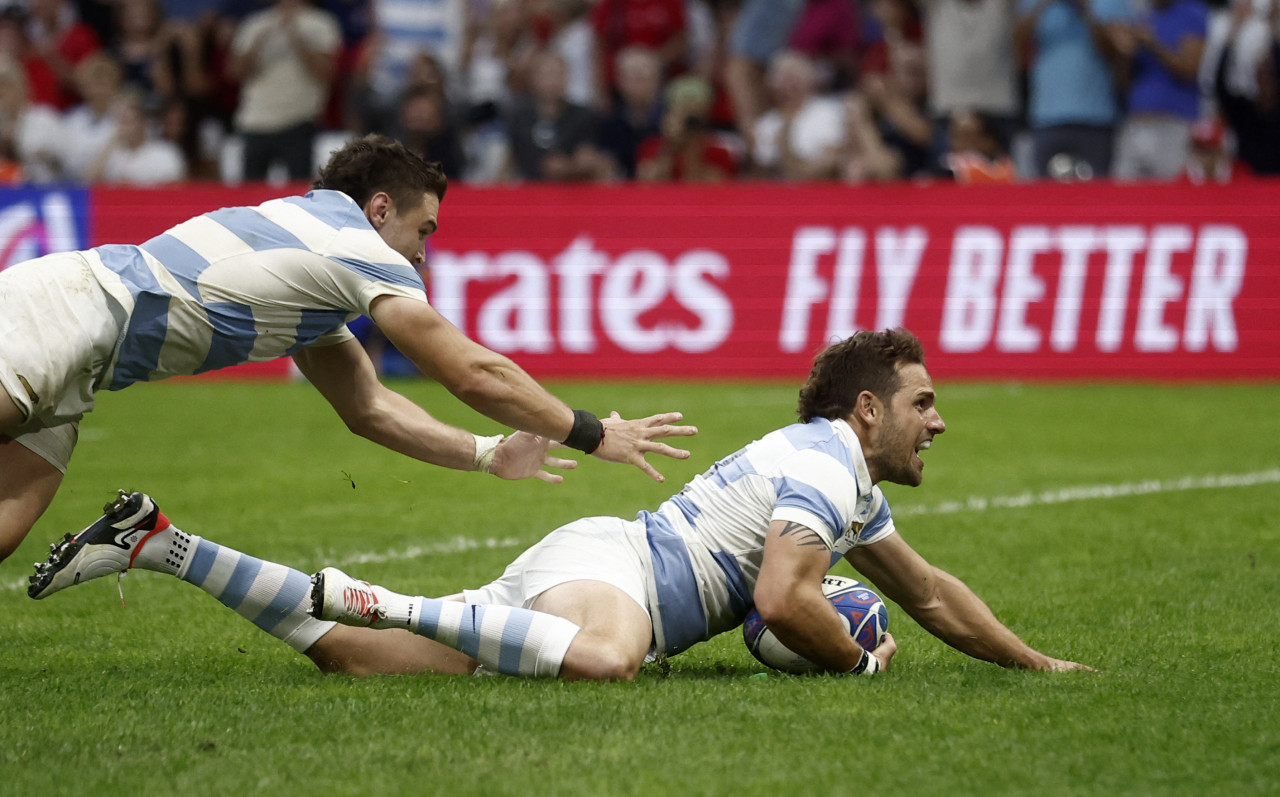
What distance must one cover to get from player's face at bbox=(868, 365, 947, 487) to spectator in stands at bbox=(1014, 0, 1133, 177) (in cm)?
1084

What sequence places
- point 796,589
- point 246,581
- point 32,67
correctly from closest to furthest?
1. point 796,589
2. point 246,581
3. point 32,67

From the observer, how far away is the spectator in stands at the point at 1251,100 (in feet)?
50.5

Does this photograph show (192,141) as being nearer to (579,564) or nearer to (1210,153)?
(1210,153)

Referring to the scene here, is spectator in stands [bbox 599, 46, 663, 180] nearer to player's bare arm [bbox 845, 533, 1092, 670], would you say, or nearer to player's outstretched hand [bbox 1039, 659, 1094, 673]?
player's bare arm [bbox 845, 533, 1092, 670]

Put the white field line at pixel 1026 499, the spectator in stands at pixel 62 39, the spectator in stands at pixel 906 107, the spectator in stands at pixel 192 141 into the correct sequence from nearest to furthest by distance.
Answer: the white field line at pixel 1026 499 < the spectator in stands at pixel 906 107 < the spectator in stands at pixel 192 141 < the spectator in stands at pixel 62 39

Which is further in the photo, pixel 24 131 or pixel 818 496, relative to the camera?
pixel 24 131

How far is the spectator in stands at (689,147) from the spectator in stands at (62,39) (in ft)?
24.0

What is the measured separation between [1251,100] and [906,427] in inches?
470

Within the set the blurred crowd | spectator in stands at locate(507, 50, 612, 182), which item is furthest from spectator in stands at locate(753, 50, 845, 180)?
spectator in stands at locate(507, 50, 612, 182)

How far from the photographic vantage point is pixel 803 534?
4.89 metres

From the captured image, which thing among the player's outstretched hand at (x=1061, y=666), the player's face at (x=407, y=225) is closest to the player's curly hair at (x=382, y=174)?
the player's face at (x=407, y=225)

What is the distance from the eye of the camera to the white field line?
7.87 metres

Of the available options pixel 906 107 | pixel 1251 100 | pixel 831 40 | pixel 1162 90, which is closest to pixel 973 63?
pixel 906 107

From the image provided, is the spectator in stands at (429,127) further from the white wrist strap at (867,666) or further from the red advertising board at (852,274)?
the white wrist strap at (867,666)
